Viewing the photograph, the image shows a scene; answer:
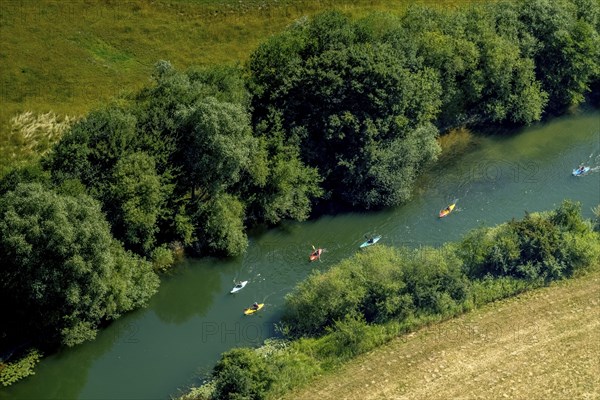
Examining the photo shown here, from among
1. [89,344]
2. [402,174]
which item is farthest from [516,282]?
[89,344]

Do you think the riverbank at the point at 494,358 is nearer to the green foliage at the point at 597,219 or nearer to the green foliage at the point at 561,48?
the green foliage at the point at 597,219

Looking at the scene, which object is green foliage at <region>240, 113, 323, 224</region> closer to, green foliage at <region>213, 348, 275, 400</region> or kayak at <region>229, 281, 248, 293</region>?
kayak at <region>229, 281, 248, 293</region>

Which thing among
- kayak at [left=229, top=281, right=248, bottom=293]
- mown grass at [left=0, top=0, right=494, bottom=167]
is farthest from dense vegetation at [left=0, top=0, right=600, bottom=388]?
mown grass at [left=0, top=0, right=494, bottom=167]

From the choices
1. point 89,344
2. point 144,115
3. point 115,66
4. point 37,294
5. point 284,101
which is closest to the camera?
point 37,294

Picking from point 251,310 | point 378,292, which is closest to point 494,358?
point 378,292

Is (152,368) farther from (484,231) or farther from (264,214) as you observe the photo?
(484,231)

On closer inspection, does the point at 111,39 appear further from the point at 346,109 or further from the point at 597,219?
the point at 597,219
